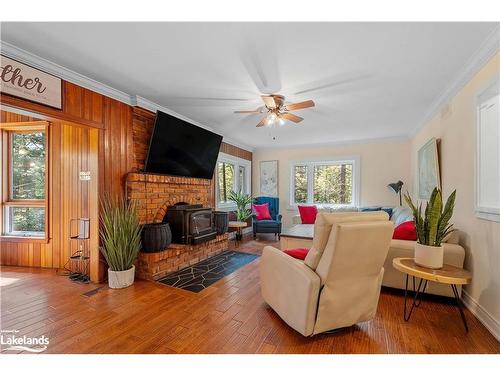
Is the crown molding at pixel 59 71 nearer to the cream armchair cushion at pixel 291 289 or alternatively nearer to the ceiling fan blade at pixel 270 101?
the ceiling fan blade at pixel 270 101

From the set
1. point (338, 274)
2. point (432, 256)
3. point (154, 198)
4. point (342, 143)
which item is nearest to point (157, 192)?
point (154, 198)

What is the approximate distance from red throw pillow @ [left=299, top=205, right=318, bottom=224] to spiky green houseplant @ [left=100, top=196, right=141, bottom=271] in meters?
3.66

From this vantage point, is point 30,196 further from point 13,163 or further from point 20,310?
point 20,310

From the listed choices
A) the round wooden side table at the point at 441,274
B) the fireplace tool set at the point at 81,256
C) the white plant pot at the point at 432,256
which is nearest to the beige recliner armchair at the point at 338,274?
the round wooden side table at the point at 441,274

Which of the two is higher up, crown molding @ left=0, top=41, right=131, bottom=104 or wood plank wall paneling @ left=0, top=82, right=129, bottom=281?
crown molding @ left=0, top=41, right=131, bottom=104

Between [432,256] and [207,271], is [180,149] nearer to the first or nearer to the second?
[207,271]

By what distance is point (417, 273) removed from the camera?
6.03 feet

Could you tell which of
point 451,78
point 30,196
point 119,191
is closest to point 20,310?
point 119,191

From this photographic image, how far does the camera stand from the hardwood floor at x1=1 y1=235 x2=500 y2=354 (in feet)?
5.40

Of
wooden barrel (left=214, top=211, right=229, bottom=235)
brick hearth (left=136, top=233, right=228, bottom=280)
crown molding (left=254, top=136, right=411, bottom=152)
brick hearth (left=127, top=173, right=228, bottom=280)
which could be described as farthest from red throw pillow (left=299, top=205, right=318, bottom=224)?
brick hearth (left=136, top=233, right=228, bottom=280)

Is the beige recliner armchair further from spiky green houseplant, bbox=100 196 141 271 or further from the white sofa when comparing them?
spiky green houseplant, bbox=100 196 141 271

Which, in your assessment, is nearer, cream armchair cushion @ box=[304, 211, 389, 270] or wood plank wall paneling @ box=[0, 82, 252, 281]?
cream armchair cushion @ box=[304, 211, 389, 270]

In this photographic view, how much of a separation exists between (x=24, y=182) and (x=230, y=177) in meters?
Result: 3.77

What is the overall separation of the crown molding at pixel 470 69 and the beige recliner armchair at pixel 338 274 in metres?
1.62
